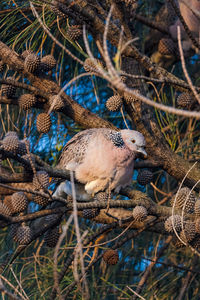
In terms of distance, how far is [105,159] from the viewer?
Result: 99.3 inches

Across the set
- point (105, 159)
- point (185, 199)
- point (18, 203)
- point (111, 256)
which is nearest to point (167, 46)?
point (105, 159)

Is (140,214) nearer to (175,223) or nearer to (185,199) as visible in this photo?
(175,223)

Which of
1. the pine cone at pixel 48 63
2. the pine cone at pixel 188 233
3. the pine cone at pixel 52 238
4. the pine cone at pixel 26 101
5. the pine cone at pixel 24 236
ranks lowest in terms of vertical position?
the pine cone at pixel 52 238

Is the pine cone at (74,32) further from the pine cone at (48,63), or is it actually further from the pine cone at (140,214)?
the pine cone at (140,214)

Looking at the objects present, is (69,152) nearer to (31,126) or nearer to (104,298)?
(31,126)

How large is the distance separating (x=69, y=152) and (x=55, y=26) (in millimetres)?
849

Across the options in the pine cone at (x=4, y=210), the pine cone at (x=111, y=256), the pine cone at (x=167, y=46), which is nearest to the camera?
the pine cone at (x=4, y=210)

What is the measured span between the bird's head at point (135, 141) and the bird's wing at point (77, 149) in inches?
7.5

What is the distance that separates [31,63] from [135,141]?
0.68 meters

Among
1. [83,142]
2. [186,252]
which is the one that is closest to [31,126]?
→ [83,142]

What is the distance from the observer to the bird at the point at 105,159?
8.29ft

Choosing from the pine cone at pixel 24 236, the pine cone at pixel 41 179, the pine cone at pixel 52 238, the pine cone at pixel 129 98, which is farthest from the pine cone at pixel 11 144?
the pine cone at pixel 129 98

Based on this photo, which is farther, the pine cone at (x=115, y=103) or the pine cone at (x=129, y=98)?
the pine cone at (x=129, y=98)

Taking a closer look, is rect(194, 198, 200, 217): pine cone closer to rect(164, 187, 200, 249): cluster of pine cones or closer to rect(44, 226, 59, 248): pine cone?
rect(164, 187, 200, 249): cluster of pine cones
